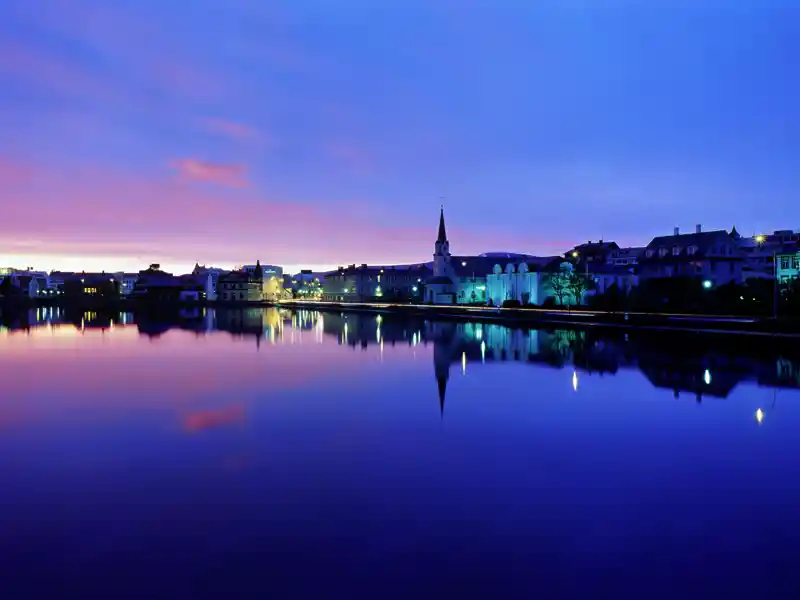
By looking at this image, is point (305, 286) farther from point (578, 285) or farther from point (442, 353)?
point (442, 353)

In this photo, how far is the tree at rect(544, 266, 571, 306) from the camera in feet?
241

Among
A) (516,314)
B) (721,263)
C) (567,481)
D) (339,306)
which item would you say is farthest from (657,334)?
(339,306)

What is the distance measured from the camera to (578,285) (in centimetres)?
7181

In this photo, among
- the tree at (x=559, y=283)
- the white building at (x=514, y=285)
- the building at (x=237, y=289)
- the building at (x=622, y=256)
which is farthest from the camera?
the building at (x=237, y=289)

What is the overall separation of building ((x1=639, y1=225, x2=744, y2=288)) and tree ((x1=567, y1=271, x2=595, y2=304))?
242 inches

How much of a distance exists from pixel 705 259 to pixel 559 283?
15929mm

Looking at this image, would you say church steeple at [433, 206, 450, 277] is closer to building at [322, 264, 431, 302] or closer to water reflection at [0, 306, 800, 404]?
building at [322, 264, 431, 302]

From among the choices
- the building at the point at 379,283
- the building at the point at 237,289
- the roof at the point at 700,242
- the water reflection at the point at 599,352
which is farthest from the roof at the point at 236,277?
the roof at the point at 700,242

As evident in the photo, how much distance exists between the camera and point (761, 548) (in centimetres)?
909

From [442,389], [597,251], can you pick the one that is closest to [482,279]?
[597,251]

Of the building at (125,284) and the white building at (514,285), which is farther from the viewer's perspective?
the building at (125,284)

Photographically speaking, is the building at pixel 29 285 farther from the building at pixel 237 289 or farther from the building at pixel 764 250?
the building at pixel 764 250

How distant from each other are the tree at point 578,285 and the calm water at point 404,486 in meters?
45.7

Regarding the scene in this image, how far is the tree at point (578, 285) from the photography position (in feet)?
236
